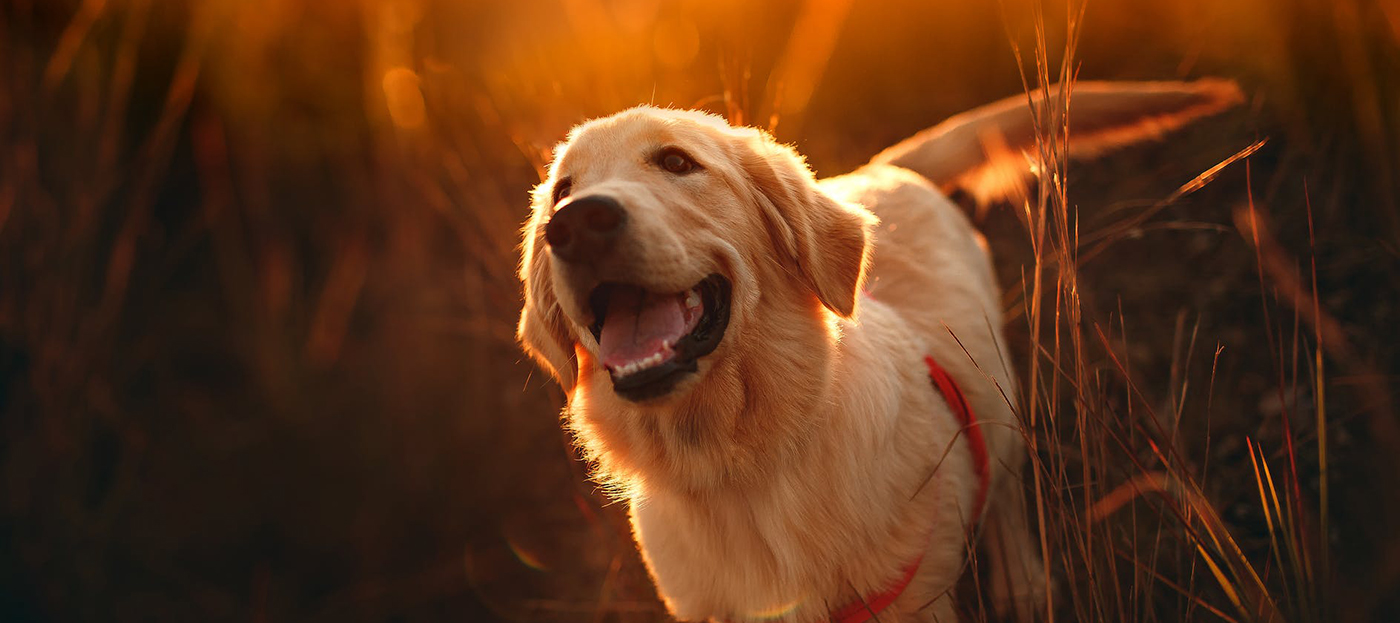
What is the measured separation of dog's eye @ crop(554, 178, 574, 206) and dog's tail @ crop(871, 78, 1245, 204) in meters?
1.07

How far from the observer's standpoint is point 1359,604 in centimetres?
122

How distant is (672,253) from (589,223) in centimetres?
17

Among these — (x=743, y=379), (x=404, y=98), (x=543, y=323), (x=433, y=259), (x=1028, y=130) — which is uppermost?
(x=1028, y=130)

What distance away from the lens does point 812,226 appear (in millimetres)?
1882

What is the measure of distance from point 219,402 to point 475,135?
255 cm

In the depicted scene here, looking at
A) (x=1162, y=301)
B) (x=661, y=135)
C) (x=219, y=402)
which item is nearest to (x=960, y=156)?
(x=1162, y=301)

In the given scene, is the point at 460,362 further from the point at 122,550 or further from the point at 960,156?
the point at 960,156

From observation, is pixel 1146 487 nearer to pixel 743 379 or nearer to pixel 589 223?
pixel 743 379

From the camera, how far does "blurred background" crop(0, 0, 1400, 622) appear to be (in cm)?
257

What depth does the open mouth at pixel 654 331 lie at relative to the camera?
5.20 ft

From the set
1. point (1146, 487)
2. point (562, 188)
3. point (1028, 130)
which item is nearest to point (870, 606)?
point (1146, 487)

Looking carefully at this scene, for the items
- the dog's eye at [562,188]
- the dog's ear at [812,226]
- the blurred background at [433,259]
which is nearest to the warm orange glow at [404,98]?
the blurred background at [433,259]

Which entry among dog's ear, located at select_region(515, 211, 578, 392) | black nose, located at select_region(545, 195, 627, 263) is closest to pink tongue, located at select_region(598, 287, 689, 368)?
black nose, located at select_region(545, 195, 627, 263)

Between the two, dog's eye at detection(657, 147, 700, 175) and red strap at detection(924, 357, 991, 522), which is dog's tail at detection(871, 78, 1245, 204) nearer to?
red strap at detection(924, 357, 991, 522)
